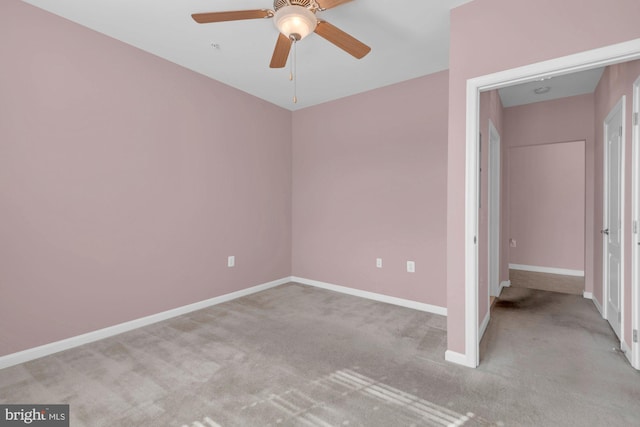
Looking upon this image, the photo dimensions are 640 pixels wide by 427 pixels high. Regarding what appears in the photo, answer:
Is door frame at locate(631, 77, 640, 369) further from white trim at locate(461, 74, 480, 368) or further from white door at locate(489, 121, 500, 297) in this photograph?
white door at locate(489, 121, 500, 297)

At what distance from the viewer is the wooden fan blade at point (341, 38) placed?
1.95 m

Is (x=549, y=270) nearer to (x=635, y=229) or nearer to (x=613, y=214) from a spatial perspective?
(x=613, y=214)

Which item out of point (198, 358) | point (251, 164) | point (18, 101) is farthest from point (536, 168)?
point (18, 101)

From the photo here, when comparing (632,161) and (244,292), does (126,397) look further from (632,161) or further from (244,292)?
(632,161)

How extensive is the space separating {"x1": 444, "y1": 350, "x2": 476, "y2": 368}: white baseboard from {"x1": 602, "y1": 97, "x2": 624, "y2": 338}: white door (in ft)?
5.09

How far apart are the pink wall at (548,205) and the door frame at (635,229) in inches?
126

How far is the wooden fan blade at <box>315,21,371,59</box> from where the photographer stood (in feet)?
6.41

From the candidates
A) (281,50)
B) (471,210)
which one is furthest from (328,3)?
(471,210)

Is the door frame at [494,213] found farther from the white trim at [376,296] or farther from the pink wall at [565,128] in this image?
the white trim at [376,296]

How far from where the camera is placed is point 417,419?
1651mm

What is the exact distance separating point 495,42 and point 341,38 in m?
1.07

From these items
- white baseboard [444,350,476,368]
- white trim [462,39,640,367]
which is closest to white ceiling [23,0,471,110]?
white trim [462,39,640,367]

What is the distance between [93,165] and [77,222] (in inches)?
19.9

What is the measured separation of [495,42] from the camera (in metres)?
2.08
